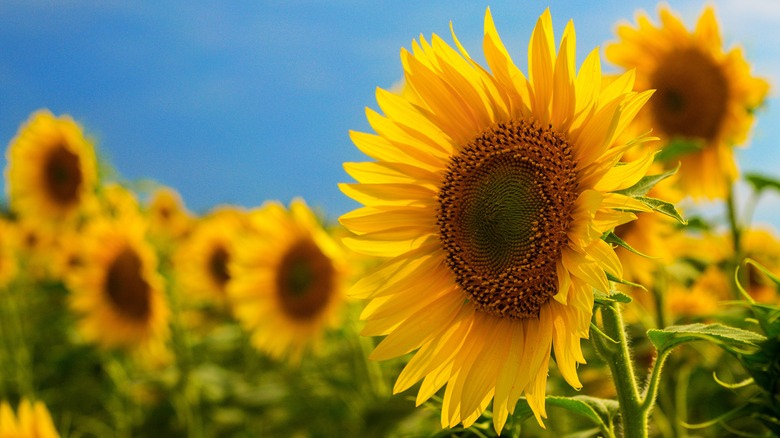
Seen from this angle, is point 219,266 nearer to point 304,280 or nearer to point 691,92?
point 304,280

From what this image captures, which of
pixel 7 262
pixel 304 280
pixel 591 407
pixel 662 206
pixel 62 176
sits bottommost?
pixel 591 407

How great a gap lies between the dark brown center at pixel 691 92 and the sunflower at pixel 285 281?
2.03m

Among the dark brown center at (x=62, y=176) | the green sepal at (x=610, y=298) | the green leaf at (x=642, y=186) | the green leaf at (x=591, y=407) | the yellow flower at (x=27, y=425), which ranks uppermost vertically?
the dark brown center at (x=62, y=176)

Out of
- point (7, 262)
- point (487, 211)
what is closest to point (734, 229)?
point (487, 211)

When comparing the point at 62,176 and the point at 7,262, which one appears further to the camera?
the point at 7,262

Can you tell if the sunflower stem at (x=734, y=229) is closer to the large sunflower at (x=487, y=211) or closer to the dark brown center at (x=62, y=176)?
the large sunflower at (x=487, y=211)

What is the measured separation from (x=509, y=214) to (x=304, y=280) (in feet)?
10.5

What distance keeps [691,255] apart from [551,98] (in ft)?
7.61

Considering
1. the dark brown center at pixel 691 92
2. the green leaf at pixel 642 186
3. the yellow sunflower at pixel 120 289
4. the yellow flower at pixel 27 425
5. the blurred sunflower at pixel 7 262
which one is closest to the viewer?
the green leaf at pixel 642 186

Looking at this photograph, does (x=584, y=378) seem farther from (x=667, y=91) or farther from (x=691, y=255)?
(x=667, y=91)

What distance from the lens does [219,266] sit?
6160 mm

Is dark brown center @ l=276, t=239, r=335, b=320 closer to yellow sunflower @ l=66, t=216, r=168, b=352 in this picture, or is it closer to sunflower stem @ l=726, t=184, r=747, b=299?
yellow sunflower @ l=66, t=216, r=168, b=352

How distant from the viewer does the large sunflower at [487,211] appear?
1358 mm

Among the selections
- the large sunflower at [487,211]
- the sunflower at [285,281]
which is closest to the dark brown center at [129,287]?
the sunflower at [285,281]
